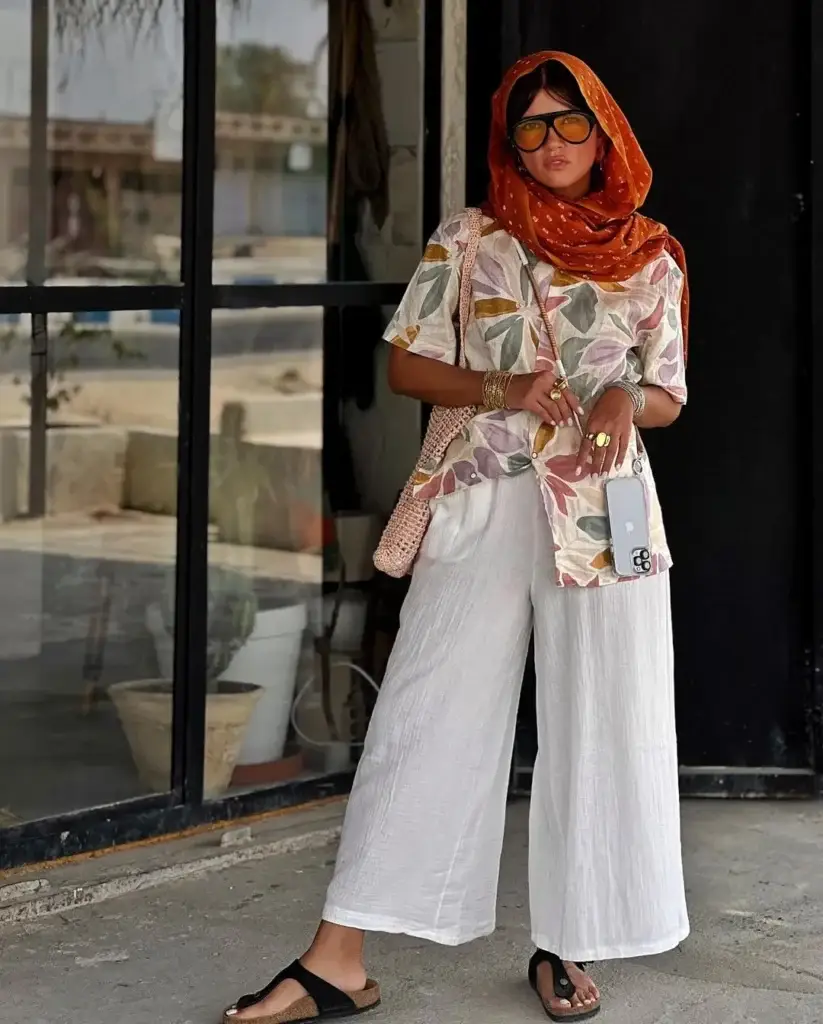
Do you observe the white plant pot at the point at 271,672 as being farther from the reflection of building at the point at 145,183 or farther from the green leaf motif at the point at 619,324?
the green leaf motif at the point at 619,324

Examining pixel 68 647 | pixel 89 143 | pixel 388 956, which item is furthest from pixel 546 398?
pixel 68 647

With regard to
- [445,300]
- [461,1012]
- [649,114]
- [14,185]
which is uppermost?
[649,114]

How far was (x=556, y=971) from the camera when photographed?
10.5 ft

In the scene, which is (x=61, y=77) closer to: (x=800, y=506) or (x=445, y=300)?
(x=445, y=300)

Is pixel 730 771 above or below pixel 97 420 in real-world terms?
below

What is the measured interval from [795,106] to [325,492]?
1.40 m

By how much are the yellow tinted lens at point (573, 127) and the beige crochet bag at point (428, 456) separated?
208 mm

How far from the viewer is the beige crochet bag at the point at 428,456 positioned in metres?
3.11

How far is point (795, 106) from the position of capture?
14.1ft

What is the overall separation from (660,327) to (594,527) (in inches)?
14.5

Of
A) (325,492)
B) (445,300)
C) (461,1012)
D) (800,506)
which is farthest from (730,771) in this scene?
(445,300)

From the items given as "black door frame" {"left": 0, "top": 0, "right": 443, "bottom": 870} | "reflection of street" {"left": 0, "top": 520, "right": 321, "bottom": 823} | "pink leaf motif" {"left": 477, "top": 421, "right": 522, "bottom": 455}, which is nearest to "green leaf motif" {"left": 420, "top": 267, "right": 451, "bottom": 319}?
"pink leaf motif" {"left": 477, "top": 421, "right": 522, "bottom": 455}

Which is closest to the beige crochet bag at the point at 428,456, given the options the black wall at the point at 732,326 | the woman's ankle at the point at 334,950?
the woman's ankle at the point at 334,950

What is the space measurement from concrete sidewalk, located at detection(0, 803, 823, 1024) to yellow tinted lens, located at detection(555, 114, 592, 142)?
148cm
